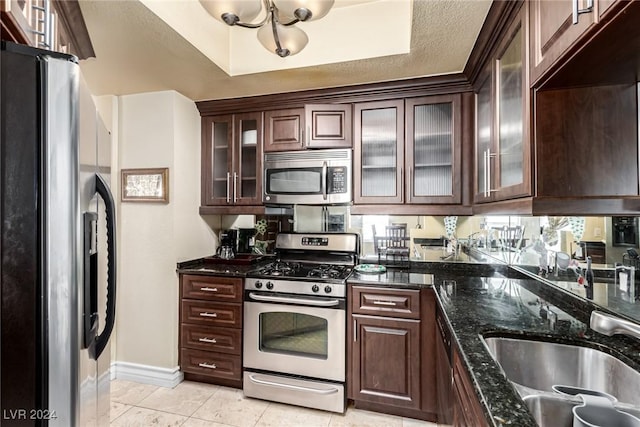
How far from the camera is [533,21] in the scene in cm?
115

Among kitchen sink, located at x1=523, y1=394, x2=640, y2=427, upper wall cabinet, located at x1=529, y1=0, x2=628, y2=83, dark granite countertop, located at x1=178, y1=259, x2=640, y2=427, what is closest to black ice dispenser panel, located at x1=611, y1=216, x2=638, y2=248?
dark granite countertop, located at x1=178, y1=259, x2=640, y2=427

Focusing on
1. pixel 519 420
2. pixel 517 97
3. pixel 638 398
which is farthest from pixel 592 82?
pixel 519 420

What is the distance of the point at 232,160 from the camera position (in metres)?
2.77

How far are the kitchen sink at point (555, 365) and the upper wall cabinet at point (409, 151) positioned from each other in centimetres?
133

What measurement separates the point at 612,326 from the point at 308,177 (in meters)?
1.95

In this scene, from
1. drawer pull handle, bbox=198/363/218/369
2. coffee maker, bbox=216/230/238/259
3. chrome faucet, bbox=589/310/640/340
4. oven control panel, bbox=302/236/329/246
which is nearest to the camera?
chrome faucet, bbox=589/310/640/340

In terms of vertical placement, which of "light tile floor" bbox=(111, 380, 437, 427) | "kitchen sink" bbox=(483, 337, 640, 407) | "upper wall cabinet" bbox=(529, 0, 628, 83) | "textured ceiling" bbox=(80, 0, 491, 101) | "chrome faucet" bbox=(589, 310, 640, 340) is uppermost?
"textured ceiling" bbox=(80, 0, 491, 101)

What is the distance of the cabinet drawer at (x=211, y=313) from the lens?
237cm

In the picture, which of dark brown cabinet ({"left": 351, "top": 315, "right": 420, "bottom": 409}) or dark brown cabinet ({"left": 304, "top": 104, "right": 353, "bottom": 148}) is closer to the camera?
dark brown cabinet ({"left": 351, "top": 315, "right": 420, "bottom": 409})

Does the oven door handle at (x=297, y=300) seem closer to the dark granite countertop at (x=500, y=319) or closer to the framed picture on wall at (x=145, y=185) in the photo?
the dark granite countertop at (x=500, y=319)

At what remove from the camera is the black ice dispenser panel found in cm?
125

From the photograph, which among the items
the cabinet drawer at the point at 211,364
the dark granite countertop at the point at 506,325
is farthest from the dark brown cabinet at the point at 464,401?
the cabinet drawer at the point at 211,364

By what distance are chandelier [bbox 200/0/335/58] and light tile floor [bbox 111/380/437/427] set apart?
227 cm

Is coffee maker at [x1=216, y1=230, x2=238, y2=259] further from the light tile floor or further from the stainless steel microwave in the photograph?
the light tile floor
